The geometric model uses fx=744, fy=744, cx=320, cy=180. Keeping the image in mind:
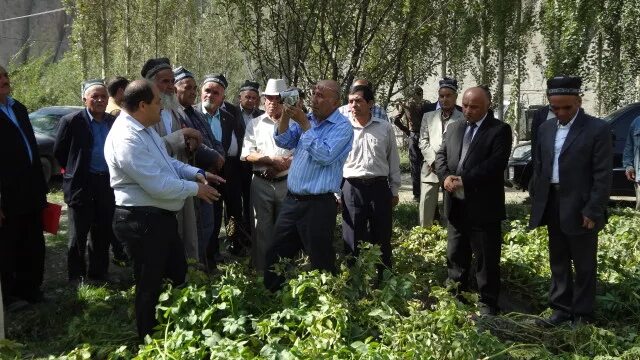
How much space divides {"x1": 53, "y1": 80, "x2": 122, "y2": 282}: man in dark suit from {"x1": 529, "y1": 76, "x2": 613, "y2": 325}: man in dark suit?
3.98m

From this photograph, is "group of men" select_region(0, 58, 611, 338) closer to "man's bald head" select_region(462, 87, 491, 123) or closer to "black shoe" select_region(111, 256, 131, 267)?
"man's bald head" select_region(462, 87, 491, 123)

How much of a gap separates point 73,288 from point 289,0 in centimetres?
450

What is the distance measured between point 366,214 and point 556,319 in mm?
1898

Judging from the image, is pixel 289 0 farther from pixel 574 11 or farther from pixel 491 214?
Answer: pixel 574 11

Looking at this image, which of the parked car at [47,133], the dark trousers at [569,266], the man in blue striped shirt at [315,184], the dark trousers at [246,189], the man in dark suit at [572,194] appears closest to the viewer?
the man in blue striped shirt at [315,184]

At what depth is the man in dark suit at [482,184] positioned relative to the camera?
628cm

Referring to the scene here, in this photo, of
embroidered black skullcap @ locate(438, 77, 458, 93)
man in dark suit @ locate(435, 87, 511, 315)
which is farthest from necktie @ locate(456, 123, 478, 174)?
embroidered black skullcap @ locate(438, 77, 458, 93)

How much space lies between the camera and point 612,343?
519 cm

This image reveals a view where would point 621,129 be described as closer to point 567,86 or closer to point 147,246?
point 567,86

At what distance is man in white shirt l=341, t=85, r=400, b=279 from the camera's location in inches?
270

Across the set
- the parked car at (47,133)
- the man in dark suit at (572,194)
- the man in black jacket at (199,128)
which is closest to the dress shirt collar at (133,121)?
the man in black jacket at (199,128)

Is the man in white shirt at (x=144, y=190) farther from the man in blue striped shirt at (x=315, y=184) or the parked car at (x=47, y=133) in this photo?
the parked car at (x=47, y=133)

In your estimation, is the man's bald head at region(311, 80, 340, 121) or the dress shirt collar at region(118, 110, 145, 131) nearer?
the dress shirt collar at region(118, 110, 145, 131)

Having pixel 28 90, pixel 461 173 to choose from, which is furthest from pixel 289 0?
pixel 28 90
